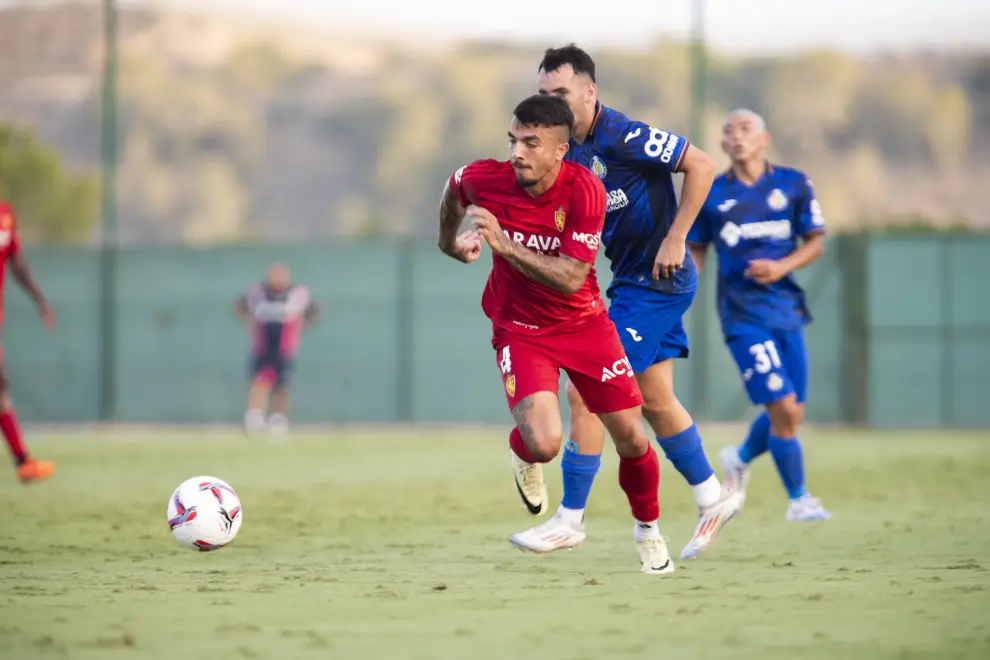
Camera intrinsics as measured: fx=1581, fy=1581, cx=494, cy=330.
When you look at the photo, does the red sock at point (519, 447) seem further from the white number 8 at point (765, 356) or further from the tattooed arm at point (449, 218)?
the white number 8 at point (765, 356)

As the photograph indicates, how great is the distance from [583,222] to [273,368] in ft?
49.3

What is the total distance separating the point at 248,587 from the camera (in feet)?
21.1

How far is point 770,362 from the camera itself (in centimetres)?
969

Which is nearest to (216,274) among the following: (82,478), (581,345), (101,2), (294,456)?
(101,2)

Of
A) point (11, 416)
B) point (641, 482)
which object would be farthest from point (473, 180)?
point (11, 416)

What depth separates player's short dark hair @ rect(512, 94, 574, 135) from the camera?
22.4ft

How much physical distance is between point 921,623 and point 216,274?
1899cm

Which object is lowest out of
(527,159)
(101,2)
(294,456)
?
(294,456)

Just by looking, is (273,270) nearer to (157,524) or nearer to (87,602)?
(157,524)

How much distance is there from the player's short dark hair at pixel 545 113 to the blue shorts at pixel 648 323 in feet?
3.42

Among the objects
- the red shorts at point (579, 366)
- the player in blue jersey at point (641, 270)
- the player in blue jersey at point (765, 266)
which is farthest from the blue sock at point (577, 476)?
the player in blue jersey at point (765, 266)

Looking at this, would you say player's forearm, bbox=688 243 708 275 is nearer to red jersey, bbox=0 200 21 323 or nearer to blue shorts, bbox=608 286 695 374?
blue shorts, bbox=608 286 695 374

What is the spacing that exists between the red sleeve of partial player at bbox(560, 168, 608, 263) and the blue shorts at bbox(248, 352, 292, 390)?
14894mm

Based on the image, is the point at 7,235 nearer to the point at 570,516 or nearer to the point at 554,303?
the point at 570,516
